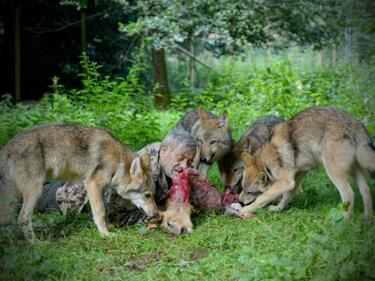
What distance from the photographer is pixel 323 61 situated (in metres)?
23.1

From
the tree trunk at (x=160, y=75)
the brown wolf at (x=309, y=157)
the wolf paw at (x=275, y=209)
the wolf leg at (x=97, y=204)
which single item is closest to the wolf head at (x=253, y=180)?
the brown wolf at (x=309, y=157)

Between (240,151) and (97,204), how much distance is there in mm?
2613

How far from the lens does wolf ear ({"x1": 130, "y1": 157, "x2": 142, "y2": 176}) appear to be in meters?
6.84

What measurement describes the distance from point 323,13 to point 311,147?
11392 millimetres

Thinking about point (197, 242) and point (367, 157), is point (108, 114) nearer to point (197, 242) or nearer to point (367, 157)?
point (197, 242)

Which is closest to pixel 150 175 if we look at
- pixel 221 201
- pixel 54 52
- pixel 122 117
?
pixel 221 201

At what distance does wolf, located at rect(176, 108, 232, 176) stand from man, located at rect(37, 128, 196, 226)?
2.71 feet

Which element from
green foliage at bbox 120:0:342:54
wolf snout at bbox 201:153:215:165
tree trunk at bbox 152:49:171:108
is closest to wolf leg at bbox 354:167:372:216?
wolf snout at bbox 201:153:215:165

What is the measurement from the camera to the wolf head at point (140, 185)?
688 cm

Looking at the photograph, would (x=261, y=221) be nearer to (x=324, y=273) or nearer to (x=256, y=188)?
(x=256, y=188)

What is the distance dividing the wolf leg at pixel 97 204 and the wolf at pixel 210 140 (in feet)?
5.86

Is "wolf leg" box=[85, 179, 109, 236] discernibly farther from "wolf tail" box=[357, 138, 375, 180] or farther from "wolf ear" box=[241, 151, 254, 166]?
"wolf tail" box=[357, 138, 375, 180]

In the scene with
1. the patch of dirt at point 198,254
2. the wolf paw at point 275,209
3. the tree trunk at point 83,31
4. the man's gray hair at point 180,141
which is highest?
the tree trunk at point 83,31

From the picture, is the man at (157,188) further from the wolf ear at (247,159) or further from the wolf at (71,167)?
the wolf ear at (247,159)
